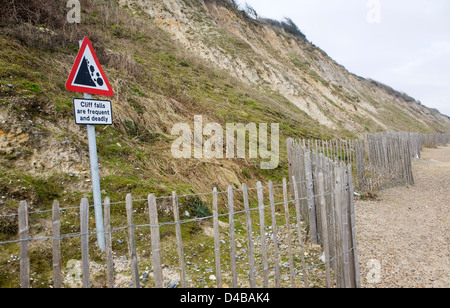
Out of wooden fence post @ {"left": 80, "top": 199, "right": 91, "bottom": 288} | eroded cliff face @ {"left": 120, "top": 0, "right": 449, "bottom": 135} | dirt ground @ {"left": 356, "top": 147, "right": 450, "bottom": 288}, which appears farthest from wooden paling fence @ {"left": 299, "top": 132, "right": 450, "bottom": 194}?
eroded cliff face @ {"left": 120, "top": 0, "right": 449, "bottom": 135}

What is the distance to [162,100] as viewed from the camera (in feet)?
28.6

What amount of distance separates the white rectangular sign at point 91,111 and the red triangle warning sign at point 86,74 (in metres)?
0.16

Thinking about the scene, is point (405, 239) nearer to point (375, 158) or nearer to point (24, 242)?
point (375, 158)

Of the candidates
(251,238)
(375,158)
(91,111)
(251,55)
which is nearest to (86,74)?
(91,111)

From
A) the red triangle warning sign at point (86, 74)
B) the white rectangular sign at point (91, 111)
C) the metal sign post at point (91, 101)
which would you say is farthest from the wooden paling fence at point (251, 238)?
the red triangle warning sign at point (86, 74)

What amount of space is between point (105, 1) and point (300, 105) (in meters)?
15.6

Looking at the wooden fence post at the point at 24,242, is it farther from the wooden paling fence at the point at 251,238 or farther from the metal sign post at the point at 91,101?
the metal sign post at the point at 91,101

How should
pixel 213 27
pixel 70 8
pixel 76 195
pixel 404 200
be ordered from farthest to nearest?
pixel 213 27, pixel 70 8, pixel 404 200, pixel 76 195

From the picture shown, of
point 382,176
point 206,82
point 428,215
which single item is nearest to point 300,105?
point 206,82

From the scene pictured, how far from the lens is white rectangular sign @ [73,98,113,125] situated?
3146 millimetres

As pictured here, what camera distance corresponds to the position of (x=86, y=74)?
3320 millimetres

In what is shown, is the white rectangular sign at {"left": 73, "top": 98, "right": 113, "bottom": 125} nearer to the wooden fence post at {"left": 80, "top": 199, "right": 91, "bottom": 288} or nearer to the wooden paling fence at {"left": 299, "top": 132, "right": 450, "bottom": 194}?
the wooden fence post at {"left": 80, "top": 199, "right": 91, "bottom": 288}

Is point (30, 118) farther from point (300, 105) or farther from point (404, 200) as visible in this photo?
Answer: point (300, 105)

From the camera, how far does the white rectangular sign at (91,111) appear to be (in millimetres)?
3146
